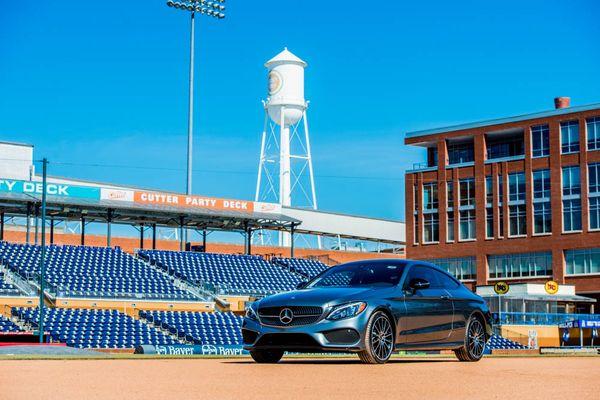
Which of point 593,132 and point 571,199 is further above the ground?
point 593,132

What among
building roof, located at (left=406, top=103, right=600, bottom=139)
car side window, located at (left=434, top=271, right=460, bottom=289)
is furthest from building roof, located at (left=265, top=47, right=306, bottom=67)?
car side window, located at (left=434, top=271, right=460, bottom=289)

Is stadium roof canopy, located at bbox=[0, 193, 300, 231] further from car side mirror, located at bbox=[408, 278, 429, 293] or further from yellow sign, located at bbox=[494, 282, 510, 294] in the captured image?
car side mirror, located at bbox=[408, 278, 429, 293]

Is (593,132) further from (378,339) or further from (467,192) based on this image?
(378,339)

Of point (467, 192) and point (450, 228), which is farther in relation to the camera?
point (450, 228)

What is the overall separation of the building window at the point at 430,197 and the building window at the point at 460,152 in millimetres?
2661

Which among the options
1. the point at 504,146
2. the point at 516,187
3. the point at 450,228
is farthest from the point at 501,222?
the point at 504,146

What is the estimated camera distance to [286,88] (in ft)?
288

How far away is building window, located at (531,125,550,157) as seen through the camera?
7538cm

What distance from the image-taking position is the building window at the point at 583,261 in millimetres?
72325

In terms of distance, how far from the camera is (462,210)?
80.5 meters

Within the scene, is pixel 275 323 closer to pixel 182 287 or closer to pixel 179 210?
pixel 182 287

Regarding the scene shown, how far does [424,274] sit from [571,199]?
62182mm

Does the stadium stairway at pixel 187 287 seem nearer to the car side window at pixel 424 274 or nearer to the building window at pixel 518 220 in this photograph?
the building window at pixel 518 220

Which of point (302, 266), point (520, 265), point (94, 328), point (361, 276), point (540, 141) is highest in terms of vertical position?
point (540, 141)
